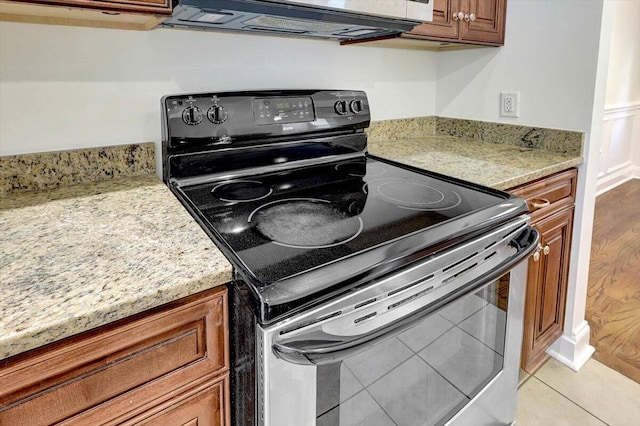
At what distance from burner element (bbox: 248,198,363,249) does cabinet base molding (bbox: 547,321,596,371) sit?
52.5 inches

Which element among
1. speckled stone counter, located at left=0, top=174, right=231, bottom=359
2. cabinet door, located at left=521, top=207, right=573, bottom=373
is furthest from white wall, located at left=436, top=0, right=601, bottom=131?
speckled stone counter, located at left=0, top=174, right=231, bottom=359

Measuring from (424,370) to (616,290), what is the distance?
6.40ft

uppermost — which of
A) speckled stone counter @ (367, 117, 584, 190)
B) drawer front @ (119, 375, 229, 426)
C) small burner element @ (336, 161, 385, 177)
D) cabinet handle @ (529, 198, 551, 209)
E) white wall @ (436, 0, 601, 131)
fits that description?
white wall @ (436, 0, 601, 131)

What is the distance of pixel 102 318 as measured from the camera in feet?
2.00

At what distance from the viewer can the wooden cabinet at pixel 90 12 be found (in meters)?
0.81

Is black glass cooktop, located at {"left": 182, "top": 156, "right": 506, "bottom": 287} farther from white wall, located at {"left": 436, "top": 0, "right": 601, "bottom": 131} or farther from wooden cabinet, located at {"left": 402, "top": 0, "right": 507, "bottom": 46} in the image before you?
white wall, located at {"left": 436, "top": 0, "right": 601, "bottom": 131}

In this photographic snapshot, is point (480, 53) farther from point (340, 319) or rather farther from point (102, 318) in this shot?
point (102, 318)

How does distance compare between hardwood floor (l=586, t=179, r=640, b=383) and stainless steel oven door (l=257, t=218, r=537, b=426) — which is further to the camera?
hardwood floor (l=586, t=179, r=640, b=383)

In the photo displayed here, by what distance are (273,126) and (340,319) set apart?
733 millimetres

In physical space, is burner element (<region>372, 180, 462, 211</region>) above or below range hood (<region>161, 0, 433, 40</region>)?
below

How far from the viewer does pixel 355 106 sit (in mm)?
1496

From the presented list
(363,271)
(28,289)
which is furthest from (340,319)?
(28,289)


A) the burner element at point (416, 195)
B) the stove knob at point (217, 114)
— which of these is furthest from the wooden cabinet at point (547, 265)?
the stove knob at point (217, 114)

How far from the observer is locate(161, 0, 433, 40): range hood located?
99cm
